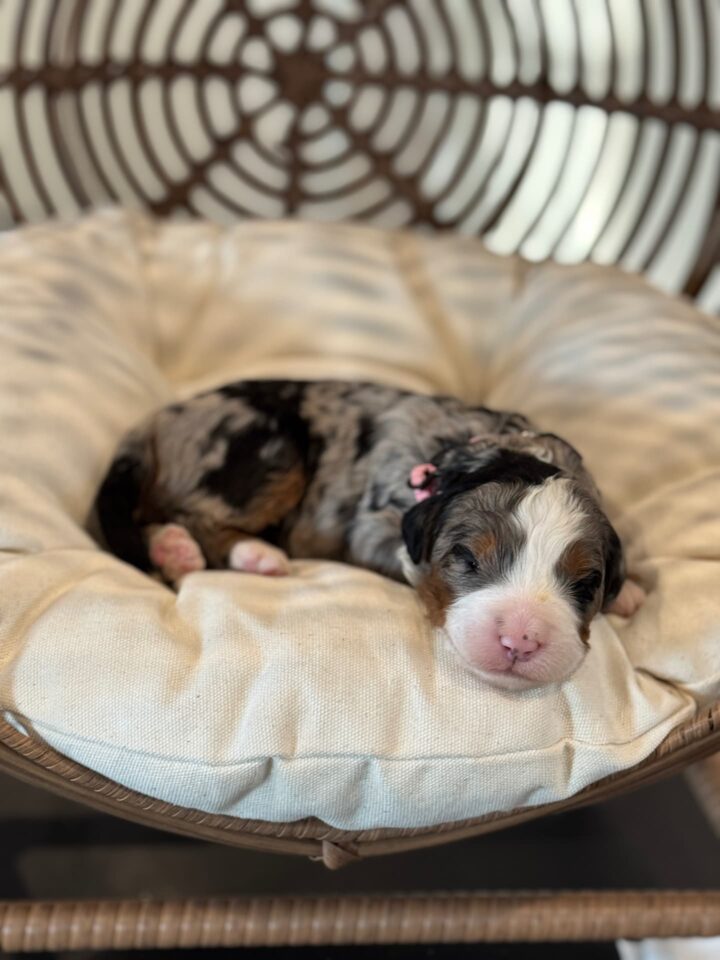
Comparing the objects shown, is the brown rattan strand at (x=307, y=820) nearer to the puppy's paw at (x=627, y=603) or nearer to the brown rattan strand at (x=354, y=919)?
the brown rattan strand at (x=354, y=919)

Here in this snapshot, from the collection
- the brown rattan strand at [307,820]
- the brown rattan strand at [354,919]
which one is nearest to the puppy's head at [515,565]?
the brown rattan strand at [307,820]

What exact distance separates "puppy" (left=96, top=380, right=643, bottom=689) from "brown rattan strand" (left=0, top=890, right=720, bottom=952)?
57cm

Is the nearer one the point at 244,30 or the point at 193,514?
the point at 193,514

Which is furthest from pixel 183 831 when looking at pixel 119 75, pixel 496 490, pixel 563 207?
pixel 563 207

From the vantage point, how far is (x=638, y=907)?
197 centimetres

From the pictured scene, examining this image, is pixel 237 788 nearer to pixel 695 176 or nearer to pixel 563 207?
pixel 695 176

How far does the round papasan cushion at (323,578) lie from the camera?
66.0 inches

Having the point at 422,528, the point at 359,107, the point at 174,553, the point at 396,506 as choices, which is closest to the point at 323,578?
the point at 422,528

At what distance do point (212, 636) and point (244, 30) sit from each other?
272 centimetres

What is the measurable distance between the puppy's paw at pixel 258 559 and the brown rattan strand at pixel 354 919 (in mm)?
699

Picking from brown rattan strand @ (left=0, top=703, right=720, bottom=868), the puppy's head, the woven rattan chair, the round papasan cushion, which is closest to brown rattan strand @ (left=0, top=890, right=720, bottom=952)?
brown rattan strand @ (left=0, top=703, right=720, bottom=868)

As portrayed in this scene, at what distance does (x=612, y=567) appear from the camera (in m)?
1.92

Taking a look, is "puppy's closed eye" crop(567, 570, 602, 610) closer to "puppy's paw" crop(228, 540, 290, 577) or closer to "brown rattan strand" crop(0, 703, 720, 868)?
"brown rattan strand" crop(0, 703, 720, 868)

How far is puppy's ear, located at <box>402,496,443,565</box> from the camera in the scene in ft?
6.37
